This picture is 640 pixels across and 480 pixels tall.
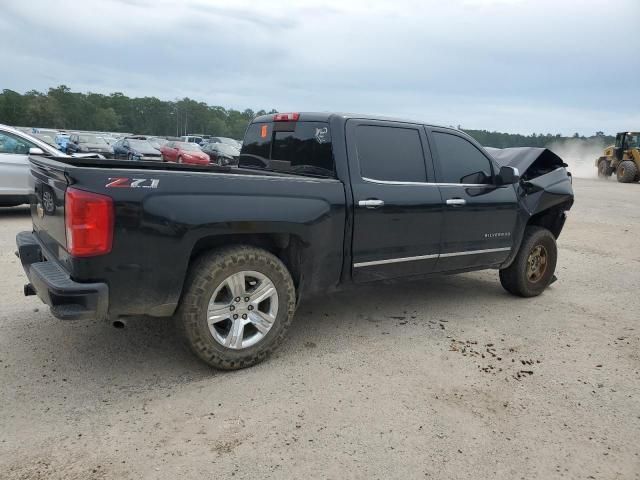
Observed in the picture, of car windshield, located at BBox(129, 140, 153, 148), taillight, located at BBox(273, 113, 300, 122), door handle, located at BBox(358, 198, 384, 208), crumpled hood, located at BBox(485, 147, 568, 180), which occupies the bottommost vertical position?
car windshield, located at BBox(129, 140, 153, 148)

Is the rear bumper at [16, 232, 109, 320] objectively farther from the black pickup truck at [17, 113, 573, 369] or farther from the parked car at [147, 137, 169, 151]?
the parked car at [147, 137, 169, 151]

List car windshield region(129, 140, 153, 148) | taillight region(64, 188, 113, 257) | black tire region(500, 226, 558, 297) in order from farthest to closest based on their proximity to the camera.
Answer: car windshield region(129, 140, 153, 148) → black tire region(500, 226, 558, 297) → taillight region(64, 188, 113, 257)

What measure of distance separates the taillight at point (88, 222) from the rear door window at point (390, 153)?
1.96 m

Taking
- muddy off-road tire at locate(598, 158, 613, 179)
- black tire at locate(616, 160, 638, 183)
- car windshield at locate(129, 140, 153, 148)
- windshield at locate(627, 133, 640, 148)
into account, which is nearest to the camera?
car windshield at locate(129, 140, 153, 148)

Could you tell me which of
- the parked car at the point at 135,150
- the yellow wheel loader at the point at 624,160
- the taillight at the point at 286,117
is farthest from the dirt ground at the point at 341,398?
the yellow wheel loader at the point at 624,160

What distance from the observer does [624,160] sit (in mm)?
28359

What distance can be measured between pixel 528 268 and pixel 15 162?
8544 mm

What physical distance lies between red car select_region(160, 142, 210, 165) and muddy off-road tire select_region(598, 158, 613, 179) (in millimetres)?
23941

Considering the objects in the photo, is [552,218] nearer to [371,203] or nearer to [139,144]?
[371,203]

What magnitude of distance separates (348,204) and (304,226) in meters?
0.44

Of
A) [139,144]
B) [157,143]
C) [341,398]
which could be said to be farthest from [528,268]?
[157,143]

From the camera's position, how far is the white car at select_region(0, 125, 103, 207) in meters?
8.91

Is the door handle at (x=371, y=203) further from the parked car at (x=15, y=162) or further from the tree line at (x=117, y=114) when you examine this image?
the tree line at (x=117, y=114)

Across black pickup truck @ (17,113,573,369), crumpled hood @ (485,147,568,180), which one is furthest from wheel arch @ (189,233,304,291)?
crumpled hood @ (485,147,568,180)
